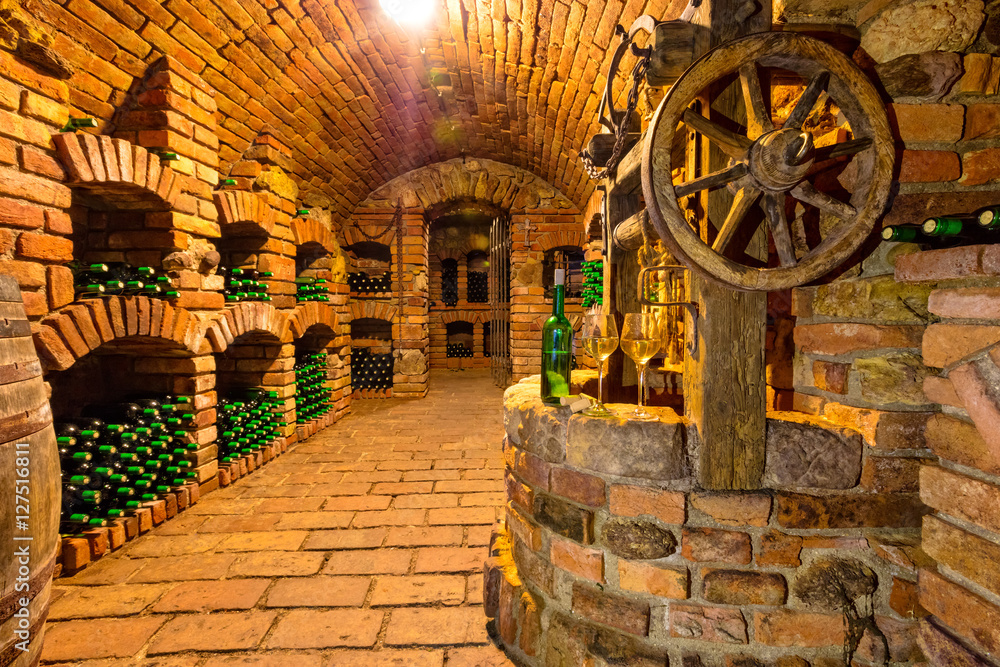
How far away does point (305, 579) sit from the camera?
184 cm

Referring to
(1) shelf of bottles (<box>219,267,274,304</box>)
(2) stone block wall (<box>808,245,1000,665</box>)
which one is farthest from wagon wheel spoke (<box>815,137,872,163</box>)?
(1) shelf of bottles (<box>219,267,274,304</box>)

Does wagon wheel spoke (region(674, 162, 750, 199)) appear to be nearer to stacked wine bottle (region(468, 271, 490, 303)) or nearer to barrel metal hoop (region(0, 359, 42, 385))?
barrel metal hoop (region(0, 359, 42, 385))

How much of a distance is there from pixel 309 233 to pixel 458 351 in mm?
4806

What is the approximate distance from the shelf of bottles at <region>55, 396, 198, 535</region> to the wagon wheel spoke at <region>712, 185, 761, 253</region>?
2.85 meters

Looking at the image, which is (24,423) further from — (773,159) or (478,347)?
(478,347)

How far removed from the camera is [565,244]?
5.77 m

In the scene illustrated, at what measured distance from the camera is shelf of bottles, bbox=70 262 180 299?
7.45ft

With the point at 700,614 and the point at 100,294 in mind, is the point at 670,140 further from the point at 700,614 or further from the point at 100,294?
the point at 100,294

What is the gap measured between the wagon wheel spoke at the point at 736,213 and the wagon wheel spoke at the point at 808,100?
0.17m

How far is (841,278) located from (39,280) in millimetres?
3109

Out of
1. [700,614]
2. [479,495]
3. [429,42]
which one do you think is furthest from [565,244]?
[700,614]

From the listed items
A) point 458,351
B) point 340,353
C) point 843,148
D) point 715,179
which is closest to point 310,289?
point 340,353

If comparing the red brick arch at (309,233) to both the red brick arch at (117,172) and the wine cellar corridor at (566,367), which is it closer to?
the wine cellar corridor at (566,367)

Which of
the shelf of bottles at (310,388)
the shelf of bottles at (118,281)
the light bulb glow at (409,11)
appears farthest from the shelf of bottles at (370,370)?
the light bulb glow at (409,11)
